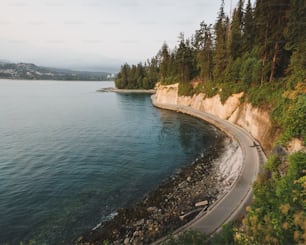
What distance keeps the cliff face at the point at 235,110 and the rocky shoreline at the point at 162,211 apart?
8081 mm

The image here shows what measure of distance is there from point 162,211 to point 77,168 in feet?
32.8

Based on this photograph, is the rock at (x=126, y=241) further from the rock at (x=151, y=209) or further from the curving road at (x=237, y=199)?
the curving road at (x=237, y=199)

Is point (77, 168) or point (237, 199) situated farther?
point (77, 168)

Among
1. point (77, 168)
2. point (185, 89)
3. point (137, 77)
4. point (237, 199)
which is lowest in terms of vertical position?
point (77, 168)

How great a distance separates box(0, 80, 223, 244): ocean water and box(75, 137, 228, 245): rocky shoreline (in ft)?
2.67

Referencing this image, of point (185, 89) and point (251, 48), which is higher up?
point (251, 48)

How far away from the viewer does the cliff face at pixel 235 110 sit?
20.8 metres

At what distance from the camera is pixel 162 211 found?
42.0 ft

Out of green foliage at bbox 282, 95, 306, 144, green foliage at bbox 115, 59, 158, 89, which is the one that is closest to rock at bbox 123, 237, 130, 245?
green foliage at bbox 282, 95, 306, 144

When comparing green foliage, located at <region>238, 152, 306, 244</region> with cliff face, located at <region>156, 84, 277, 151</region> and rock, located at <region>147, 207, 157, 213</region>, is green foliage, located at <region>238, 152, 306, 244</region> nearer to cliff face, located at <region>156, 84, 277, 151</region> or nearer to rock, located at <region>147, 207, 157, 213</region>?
rock, located at <region>147, 207, 157, 213</region>

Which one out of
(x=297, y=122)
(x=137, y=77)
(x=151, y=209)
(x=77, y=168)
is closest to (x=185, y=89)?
(x=297, y=122)

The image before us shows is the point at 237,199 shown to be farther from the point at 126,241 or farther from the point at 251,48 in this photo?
the point at 251,48

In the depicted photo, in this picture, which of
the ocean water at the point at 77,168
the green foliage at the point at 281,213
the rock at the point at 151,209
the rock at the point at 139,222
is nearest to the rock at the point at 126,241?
the rock at the point at 139,222

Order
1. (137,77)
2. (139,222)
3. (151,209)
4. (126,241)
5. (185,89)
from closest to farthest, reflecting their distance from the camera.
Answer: (126,241) < (139,222) < (151,209) < (185,89) < (137,77)
